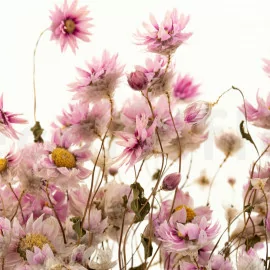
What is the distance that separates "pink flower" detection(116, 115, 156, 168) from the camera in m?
0.54

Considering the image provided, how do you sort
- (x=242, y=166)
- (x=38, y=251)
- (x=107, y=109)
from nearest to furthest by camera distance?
(x=38, y=251), (x=107, y=109), (x=242, y=166)

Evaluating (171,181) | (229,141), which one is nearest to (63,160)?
(171,181)

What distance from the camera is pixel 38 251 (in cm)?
53

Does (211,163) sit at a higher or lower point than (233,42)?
lower

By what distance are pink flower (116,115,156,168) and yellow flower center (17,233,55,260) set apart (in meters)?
0.10

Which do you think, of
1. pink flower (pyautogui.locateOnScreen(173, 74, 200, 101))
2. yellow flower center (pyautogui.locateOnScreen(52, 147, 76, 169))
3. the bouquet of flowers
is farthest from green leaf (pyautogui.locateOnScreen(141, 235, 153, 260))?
pink flower (pyautogui.locateOnScreen(173, 74, 200, 101))

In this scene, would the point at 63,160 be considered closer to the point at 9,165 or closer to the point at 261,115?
the point at 9,165

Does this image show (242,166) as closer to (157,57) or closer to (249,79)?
(249,79)

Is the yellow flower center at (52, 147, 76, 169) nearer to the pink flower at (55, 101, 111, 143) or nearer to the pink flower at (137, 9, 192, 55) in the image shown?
the pink flower at (55, 101, 111, 143)

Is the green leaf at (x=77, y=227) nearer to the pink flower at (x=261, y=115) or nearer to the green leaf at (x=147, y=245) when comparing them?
the green leaf at (x=147, y=245)

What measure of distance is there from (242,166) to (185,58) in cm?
26

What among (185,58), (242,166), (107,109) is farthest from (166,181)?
(185,58)

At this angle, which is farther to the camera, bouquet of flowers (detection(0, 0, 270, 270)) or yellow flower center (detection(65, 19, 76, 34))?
yellow flower center (detection(65, 19, 76, 34))

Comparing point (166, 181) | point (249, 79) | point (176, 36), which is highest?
point (176, 36)
